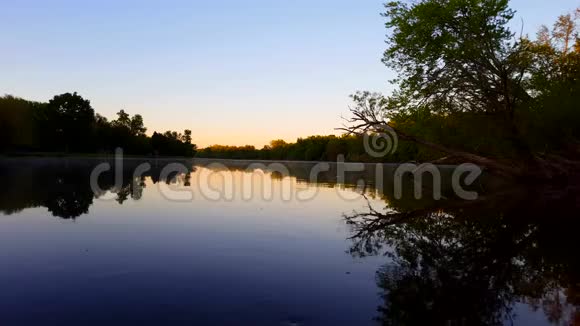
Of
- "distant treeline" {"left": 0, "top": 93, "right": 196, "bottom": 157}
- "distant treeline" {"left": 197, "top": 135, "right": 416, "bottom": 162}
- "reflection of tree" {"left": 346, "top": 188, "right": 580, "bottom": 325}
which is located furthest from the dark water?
"distant treeline" {"left": 197, "top": 135, "right": 416, "bottom": 162}

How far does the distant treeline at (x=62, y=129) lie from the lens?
80812mm

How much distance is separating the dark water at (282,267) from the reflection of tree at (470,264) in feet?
0.11

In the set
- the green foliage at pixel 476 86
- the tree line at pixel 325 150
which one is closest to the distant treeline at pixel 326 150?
the tree line at pixel 325 150

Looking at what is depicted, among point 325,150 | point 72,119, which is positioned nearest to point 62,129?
point 72,119

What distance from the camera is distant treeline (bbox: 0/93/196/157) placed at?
8081cm

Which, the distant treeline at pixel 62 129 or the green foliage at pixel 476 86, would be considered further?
the distant treeline at pixel 62 129

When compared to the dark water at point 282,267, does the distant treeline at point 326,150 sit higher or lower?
higher

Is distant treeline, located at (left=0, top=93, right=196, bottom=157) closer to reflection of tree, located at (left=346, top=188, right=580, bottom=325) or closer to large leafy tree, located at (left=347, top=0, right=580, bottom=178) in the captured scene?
large leafy tree, located at (left=347, top=0, right=580, bottom=178)

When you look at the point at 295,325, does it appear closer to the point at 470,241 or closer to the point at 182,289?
the point at 182,289

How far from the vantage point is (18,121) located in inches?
3199

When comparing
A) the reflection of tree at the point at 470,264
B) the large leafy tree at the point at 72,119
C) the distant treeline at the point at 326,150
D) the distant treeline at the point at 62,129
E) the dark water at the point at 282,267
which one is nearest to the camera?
the dark water at the point at 282,267

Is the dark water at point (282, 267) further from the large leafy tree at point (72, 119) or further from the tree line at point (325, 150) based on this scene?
the tree line at point (325, 150)

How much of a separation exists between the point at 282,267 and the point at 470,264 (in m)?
3.90

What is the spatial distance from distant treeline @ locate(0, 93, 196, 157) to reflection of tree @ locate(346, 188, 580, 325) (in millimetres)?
86820
